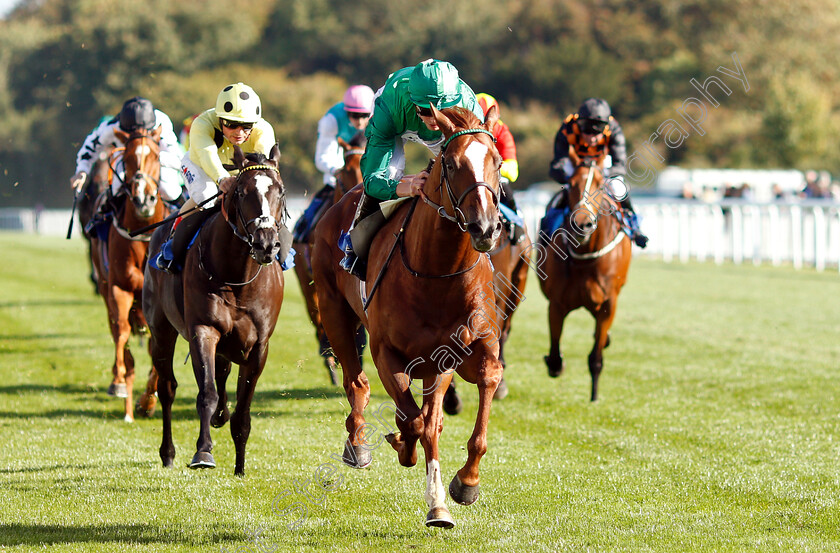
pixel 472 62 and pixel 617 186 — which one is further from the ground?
pixel 472 62

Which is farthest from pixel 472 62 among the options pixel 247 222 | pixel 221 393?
pixel 247 222

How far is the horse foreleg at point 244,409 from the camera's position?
586cm

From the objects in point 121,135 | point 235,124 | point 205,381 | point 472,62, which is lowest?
point 205,381

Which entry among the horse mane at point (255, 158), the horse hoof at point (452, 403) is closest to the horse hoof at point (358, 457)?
the horse mane at point (255, 158)

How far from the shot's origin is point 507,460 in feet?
20.5

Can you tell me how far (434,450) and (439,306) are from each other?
0.63 m

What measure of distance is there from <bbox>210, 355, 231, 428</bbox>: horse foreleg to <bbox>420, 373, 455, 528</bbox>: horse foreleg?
188 centimetres

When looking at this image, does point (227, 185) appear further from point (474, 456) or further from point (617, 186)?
point (617, 186)

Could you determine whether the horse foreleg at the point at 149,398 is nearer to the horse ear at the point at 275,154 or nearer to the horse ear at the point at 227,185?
the horse ear at the point at 227,185

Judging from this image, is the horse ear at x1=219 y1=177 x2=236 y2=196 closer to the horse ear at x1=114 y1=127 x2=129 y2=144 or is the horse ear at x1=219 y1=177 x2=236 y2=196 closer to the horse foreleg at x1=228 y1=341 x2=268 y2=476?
the horse foreleg at x1=228 y1=341 x2=268 y2=476

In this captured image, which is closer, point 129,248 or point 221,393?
point 221,393

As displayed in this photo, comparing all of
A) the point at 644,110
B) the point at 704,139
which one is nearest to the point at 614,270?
the point at 704,139

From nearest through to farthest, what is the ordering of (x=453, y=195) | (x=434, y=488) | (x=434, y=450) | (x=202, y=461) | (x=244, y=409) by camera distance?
(x=453, y=195) → (x=434, y=488) → (x=434, y=450) → (x=202, y=461) → (x=244, y=409)

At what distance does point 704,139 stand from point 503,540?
36953mm
